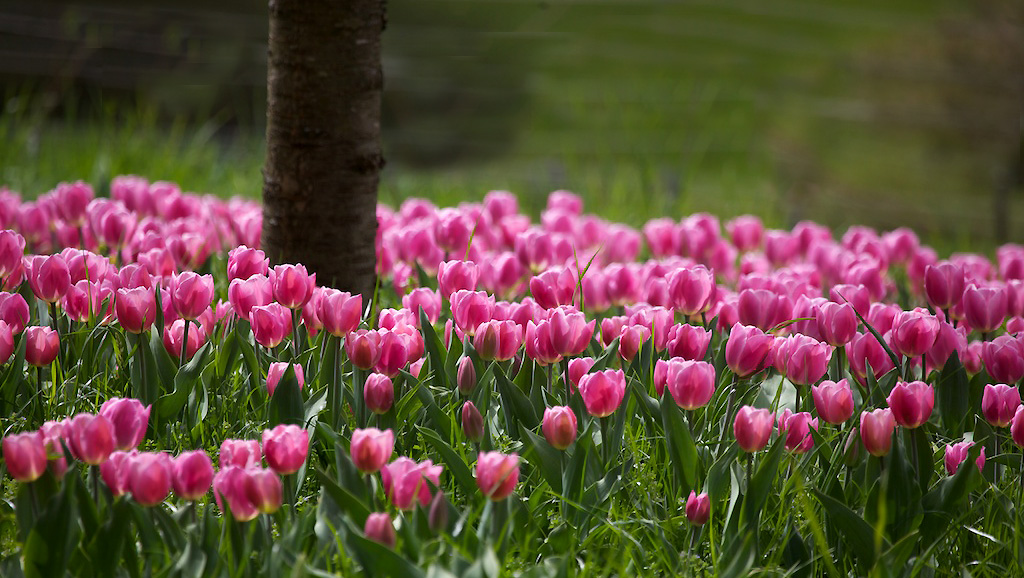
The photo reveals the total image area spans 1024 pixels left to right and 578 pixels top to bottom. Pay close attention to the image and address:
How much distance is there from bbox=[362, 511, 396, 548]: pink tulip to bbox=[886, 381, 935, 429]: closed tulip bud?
73 cm

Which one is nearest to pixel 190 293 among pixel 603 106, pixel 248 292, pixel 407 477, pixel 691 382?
pixel 248 292

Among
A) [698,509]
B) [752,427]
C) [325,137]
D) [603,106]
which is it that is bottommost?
[603,106]

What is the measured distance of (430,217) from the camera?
282cm

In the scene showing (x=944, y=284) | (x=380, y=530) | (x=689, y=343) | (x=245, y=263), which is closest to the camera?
(x=380, y=530)

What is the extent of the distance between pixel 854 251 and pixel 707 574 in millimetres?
1899

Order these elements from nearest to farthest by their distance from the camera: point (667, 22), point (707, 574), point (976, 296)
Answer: point (707, 574)
point (976, 296)
point (667, 22)

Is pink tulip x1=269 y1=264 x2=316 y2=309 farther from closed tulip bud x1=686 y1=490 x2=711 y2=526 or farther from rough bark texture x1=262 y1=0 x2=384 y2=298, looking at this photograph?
closed tulip bud x1=686 y1=490 x2=711 y2=526

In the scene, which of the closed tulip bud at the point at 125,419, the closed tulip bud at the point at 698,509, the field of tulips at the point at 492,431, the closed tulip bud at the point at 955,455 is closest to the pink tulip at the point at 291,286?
the field of tulips at the point at 492,431

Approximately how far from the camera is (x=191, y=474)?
1.15m

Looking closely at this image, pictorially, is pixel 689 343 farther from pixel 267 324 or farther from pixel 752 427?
pixel 267 324

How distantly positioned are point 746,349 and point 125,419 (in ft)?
3.08

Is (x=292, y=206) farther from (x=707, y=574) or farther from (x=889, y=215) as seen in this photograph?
(x=889, y=215)

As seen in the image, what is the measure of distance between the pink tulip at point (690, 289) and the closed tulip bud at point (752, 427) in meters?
0.56

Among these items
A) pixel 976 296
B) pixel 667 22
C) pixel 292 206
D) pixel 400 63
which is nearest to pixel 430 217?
pixel 292 206
